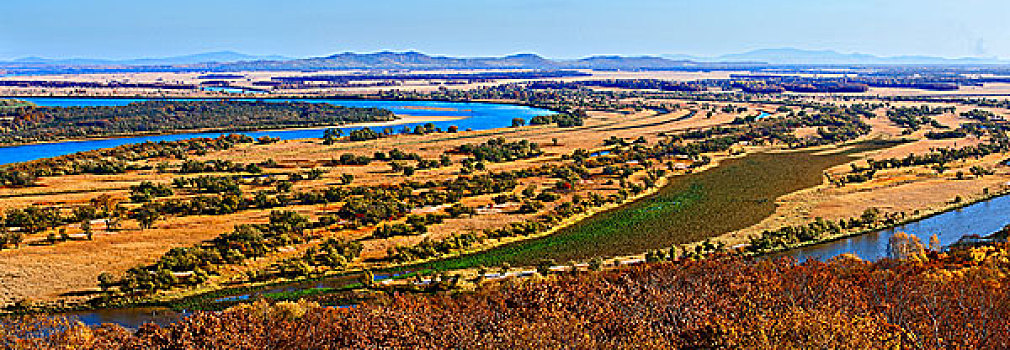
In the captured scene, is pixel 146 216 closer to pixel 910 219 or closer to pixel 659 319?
pixel 659 319

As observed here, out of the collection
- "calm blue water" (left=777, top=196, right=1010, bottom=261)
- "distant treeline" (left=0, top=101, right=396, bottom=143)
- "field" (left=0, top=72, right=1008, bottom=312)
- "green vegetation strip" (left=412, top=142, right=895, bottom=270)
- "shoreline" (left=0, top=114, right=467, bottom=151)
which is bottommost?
"calm blue water" (left=777, top=196, right=1010, bottom=261)

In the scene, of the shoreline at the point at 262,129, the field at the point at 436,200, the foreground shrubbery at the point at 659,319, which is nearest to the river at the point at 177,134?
the shoreline at the point at 262,129

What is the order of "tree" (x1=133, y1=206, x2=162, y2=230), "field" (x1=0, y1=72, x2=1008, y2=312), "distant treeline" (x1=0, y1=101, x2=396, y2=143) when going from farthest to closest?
"distant treeline" (x1=0, y1=101, x2=396, y2=143) < "tree" (x1=133, y1=206, x2=162, y2=230) < "field" (x1=0, y1=72, x2=1008, y2=312)

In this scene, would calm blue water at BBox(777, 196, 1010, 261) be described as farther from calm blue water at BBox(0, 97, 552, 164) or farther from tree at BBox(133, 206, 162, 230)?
calm blue water at BBox(0, 97, 552, 164)

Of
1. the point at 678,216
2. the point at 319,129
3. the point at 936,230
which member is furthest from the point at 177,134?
the point at 936,230

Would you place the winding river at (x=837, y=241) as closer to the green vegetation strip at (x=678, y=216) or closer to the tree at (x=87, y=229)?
the green vegetation strip at (x=678, y=216)

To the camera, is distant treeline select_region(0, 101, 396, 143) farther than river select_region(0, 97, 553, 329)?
Yes

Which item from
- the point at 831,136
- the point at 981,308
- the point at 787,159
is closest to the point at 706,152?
the point at 787,159

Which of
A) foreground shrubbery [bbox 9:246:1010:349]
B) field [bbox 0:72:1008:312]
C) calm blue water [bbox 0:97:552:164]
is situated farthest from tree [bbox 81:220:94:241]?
calm blue water [bbox 0:97:552:164]

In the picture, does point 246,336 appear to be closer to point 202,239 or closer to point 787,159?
point 202,239
